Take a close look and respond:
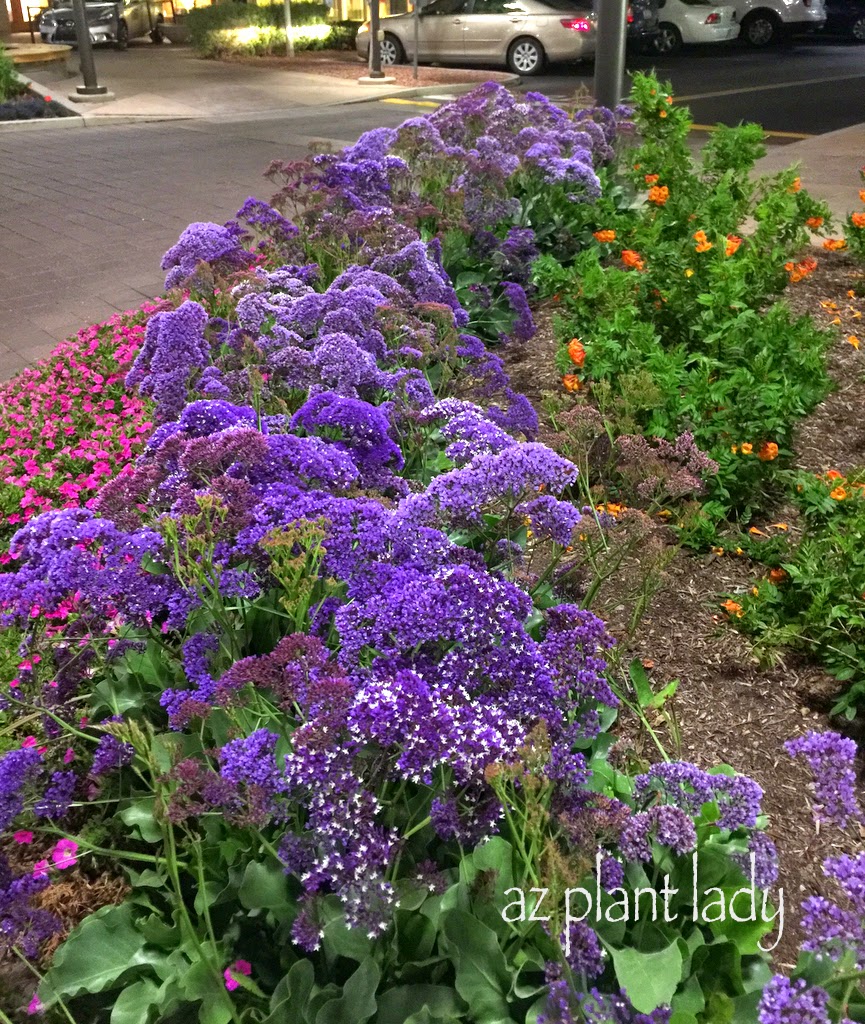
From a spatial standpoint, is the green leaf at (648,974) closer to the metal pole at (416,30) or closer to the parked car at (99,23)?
the metal pole at (416,30)

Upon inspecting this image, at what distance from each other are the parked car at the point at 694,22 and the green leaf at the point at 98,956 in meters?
25.7

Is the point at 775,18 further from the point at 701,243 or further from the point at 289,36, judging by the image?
the point at 701,243

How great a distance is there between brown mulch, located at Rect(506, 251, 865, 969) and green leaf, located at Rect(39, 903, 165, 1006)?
4.64 ft

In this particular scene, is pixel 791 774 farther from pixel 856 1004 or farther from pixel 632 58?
pixel 632 58

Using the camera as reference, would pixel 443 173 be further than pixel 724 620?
Yes

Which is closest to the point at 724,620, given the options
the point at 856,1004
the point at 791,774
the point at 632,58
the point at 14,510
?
the point at 791,774

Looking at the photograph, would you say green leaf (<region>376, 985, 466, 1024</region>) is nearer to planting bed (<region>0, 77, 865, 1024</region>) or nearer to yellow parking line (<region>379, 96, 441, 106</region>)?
planting bed (<region>0, 77, 865, 1024</region>)

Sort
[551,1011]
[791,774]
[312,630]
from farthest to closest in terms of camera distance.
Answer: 1. [791,774]
2. [312,630]
3. [551,1011]

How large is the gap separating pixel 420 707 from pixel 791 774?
155 cm

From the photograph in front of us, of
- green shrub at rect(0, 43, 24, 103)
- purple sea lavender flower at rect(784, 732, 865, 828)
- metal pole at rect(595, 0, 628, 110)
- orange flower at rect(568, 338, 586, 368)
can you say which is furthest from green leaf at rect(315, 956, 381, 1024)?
green shrub at rect(0, 43, 24, 103)

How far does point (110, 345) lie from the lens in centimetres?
579

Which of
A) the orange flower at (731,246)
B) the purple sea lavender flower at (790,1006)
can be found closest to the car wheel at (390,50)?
the orange flower at (731,246)

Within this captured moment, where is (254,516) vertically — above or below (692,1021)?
above

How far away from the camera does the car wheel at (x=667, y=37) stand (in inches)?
929
